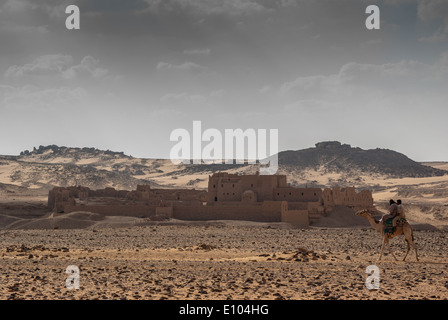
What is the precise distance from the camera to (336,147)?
12862cm

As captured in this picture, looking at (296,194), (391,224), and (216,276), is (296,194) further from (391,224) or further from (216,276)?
(216,276)

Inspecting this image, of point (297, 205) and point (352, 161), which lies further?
point (352, 161)

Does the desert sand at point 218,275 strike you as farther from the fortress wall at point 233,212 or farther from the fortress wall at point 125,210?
the fortress wall at point 125,210

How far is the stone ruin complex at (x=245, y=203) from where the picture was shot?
38000 millimetres

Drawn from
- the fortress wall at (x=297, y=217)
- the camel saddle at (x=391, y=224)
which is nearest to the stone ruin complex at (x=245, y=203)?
the fortress wall at (x=297, y=217)

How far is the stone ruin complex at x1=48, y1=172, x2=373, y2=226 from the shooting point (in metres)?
38.0

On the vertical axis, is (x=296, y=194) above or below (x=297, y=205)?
above

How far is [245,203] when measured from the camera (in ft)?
132

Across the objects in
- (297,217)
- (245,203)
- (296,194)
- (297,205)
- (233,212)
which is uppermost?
(296,194)

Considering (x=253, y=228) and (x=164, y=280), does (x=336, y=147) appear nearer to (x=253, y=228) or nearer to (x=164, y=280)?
(x=253, y=228)

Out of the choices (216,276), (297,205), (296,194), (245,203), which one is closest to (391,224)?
(216,276)

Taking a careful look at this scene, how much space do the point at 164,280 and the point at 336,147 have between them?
400 ft

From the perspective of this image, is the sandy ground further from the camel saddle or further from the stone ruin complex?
the stone ruin complex
